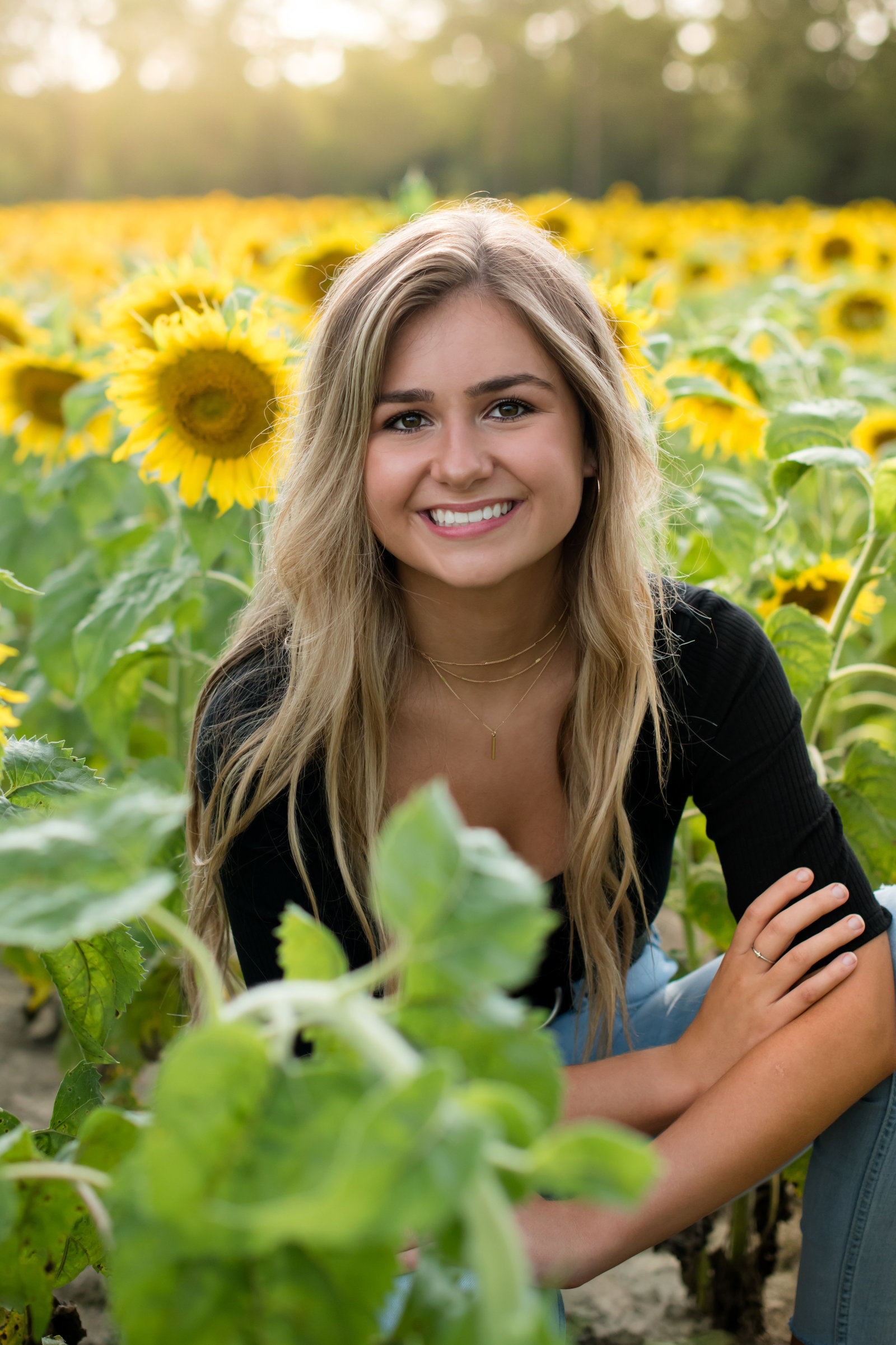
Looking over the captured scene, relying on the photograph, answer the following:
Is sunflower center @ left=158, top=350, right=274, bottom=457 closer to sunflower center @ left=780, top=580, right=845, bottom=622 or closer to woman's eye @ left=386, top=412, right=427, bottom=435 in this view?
woman's eye @ left=386, top=412, right=427, bottom=435

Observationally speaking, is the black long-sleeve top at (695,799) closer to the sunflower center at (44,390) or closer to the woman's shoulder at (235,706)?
the woman's shoulder at (235,706)

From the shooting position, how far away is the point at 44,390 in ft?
7.20

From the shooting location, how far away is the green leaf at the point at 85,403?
6.39 feet

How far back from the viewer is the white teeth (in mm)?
1287

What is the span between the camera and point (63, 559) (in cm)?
268

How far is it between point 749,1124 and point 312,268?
187cm

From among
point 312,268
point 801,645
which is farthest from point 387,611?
point 312,268

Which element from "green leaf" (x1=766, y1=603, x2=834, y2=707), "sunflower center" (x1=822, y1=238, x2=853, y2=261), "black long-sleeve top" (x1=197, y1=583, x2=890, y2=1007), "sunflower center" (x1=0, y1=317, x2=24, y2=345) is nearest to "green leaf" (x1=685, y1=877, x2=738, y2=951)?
"black long-sleeve top" (x1=197, y1=583, x2=890, y2=1007)

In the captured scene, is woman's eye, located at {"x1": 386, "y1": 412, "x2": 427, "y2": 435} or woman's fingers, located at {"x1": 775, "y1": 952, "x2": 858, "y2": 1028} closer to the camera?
woman's fingers, located at {"x1": 775, "y1": 952, "x2": 858, "y2": 1028}

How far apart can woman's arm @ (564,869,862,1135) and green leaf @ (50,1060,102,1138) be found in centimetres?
51

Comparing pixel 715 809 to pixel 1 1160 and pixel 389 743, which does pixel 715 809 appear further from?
pixel 1 1160

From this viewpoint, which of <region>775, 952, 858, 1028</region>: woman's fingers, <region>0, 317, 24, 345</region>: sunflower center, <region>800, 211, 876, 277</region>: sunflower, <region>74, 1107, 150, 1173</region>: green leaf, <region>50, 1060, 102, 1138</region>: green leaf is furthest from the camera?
<region>800, 211, 876, 277</region>: sunflower

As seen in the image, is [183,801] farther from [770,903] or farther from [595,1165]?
[770,903]

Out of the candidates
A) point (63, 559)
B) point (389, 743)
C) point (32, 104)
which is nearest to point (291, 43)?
point (32, 104)
